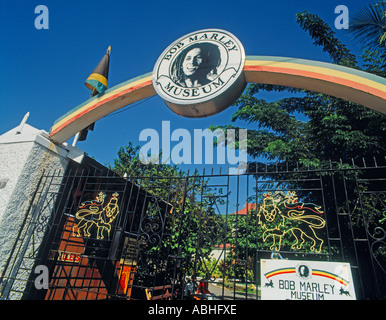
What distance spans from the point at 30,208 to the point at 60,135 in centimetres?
136

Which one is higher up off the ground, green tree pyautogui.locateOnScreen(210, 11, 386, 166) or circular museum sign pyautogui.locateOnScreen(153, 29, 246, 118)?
green tree pyautogui.locateOnScreen(210, 11, 386, 166)

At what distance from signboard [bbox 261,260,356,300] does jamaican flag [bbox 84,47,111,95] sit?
13.8 ft

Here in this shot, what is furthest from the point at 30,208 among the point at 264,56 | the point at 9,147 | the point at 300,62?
the point at 300,62

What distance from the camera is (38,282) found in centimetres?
366

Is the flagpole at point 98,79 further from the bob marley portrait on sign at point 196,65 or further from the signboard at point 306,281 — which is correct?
the signboard at point 306,281

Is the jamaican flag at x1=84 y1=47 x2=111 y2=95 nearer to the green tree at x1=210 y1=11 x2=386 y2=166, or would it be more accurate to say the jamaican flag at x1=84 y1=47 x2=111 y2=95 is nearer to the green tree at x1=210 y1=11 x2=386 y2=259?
the green tree at x1=210 y1=11 x2=386 y2=259

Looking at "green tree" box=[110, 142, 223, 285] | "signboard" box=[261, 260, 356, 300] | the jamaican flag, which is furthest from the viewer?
the jamaican flag

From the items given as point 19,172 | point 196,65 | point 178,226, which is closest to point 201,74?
point 196,65

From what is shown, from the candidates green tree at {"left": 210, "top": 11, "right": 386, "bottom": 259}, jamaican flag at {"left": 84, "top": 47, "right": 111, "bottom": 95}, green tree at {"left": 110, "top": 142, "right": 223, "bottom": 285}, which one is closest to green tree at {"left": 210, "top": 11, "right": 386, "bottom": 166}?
green tree at {"left": 210, "top": 11, "right": 386, "bottom": 259}

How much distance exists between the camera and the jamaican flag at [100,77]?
450cm

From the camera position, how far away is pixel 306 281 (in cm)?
258

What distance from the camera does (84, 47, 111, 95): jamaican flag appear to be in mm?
4498
